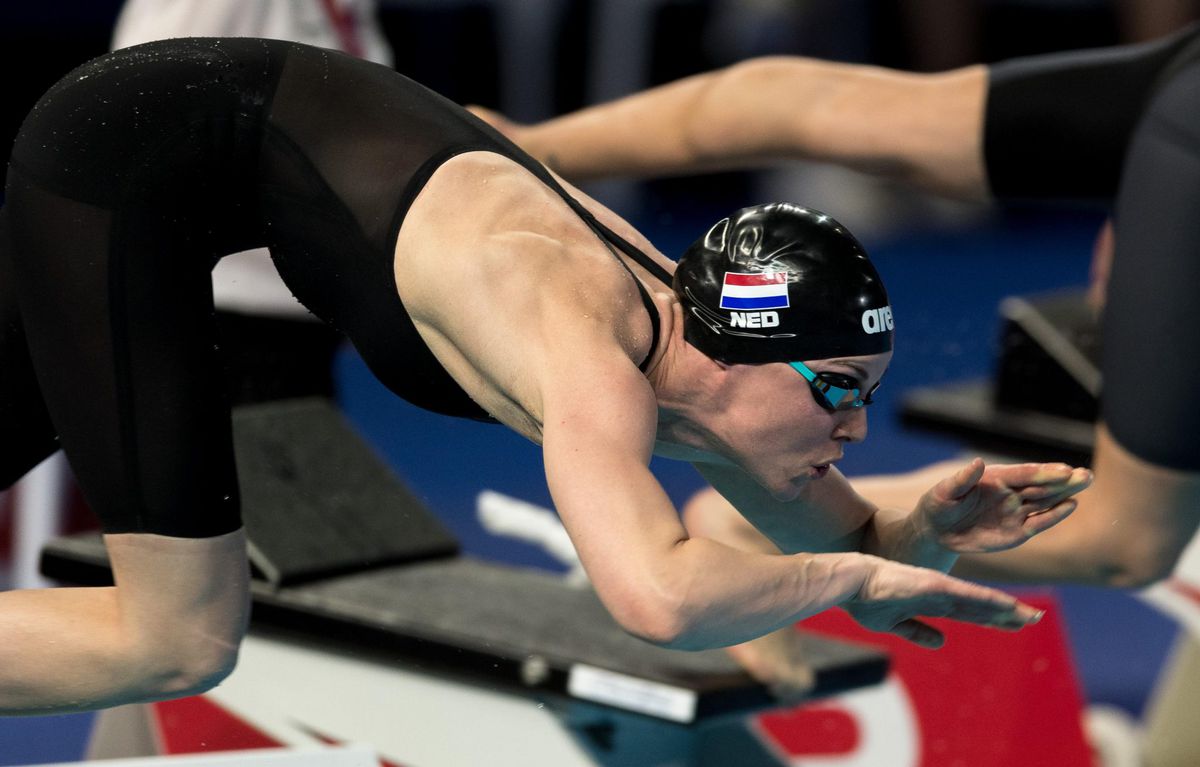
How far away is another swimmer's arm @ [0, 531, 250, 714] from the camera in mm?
1916

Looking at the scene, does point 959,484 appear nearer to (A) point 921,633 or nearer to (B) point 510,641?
(A) point 921,633

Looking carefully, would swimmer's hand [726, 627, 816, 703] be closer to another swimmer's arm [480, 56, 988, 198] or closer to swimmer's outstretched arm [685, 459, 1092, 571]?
swimmer's outstretched arm [685, 459, 1092, 571]

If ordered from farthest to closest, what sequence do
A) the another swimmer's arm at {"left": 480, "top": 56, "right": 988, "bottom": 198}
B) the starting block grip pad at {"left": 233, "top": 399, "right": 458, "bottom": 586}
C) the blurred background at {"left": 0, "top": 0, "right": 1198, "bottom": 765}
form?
the blurred background at {"left": 0, "top": 0, "right": 1198, "bottom": 765} → the starting block grip pad at {"left": 233, "top": 399, "right": 458, "bottom": 586} → the another swimmer's arm at {"left": 480, "top": 56, "right": 988, "bottom": 198}

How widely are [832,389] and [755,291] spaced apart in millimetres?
136

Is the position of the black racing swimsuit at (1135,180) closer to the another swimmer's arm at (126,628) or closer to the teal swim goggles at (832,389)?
the teal swim goggles at (832,389)

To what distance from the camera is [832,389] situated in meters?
1.78

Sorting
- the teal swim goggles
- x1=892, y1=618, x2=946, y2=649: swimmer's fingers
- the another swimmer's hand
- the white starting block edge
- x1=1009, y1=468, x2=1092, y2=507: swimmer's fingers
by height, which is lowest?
the white starting block edge

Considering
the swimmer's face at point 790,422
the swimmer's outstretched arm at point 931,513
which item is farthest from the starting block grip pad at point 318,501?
the swimmer's face at point 790,422

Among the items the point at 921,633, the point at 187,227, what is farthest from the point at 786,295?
the point at 187,227

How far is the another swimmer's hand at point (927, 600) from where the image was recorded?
5.25ft

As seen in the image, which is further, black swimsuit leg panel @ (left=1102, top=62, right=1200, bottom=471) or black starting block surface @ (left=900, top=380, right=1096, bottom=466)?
black starting block surface @ (left=900, top=380, right=1096, bottom=466)

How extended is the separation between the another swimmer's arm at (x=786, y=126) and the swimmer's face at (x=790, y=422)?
0.88m

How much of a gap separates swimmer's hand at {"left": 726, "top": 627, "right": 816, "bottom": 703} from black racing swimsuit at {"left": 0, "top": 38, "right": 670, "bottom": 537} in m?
0.82

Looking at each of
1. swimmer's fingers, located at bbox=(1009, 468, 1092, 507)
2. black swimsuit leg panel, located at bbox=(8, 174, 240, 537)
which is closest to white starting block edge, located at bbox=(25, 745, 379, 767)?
black swimsuit leg panel, located at bbox=(8, 174, 240, 537)
